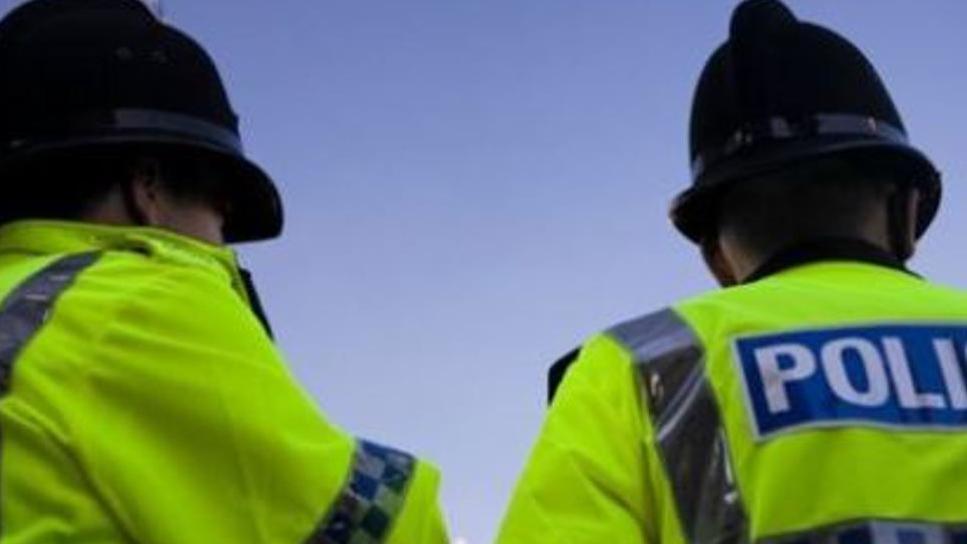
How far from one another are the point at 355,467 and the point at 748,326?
0.89 metres

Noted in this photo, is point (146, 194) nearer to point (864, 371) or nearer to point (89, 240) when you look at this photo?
point (89, 240)

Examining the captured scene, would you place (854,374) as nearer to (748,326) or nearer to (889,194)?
(748,326)

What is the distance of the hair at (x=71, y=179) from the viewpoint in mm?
3953

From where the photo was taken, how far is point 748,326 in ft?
12.1

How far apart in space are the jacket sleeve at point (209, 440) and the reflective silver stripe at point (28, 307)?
0.43 ft

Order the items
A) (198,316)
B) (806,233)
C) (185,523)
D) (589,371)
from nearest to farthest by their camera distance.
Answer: (185,523) < (198,316) < (589,371) < (806,233)

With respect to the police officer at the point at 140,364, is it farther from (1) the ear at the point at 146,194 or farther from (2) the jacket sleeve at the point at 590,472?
(2) the jacket sleeve at the point at 590,472

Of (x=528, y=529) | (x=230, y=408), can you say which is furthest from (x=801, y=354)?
(x=230, y=408)

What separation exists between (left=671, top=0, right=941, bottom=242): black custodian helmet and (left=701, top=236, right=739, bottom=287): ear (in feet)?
0.12

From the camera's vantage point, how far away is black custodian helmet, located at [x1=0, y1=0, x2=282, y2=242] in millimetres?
4027

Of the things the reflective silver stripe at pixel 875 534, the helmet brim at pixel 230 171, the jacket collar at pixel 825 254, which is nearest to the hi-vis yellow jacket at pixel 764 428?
the reflective silver stripe at pixel 875 534

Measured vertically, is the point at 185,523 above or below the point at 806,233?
below

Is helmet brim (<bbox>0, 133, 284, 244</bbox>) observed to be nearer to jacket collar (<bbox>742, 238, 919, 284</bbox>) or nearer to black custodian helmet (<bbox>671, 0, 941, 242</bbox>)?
black custodian helmet (<bbox>671, 0, 941, 242</bbox>)

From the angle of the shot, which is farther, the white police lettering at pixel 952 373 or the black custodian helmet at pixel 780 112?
the black custodian helmet at pixel 780 112
